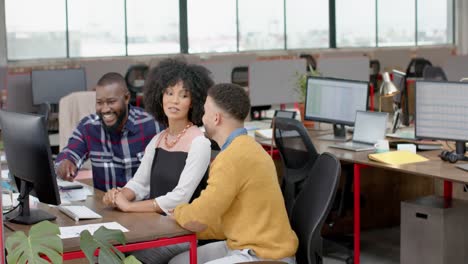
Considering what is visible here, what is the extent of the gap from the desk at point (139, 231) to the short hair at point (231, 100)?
0.46 meters

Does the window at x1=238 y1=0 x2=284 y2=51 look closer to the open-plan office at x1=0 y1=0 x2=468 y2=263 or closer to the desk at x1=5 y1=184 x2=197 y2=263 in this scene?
the open-plan office at x1=0 y1=0 x2=468 y2=263

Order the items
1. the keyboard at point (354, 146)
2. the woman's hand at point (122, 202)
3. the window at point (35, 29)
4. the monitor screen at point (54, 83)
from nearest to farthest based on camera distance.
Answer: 1. the woman's hand at point (122, 202)
2. the keyboard at point (354, 146)
3. the monitor screen at point (54, 83)
4. the window at point (35, 29)

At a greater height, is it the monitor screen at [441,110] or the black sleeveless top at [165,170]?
the monitor screen at [441,110]

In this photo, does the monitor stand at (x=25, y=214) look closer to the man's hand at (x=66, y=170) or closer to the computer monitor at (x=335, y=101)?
the man's hand at (x=66, y=170)

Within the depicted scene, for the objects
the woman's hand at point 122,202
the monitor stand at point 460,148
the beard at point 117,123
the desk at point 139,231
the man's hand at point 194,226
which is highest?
the beard at point 117,123

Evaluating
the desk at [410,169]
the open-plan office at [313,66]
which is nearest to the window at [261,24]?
the open-plan office at [313,66]

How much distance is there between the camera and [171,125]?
3.73 meters

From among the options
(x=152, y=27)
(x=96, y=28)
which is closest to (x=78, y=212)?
(x=96, y=28)

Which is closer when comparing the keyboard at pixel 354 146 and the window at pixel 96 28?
the keyboard at pixel 354 146

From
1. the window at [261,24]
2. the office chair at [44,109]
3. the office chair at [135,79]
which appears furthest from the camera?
the window at [261,24]

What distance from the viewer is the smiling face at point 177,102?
3.69 meters

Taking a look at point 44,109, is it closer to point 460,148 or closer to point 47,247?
point 460,148

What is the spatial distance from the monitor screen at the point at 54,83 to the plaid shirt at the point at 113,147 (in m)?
4.00

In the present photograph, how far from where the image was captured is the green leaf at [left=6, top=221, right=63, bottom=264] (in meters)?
2.26
